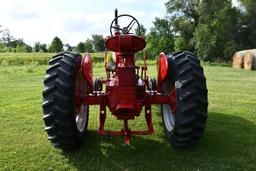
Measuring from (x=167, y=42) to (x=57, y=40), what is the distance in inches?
1177

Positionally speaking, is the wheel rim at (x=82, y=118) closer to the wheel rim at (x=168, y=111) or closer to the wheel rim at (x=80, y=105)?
the wheel rim at (x=80, y=105)

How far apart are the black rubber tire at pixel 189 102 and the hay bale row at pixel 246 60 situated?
18376mm

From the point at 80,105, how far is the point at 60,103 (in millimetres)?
582

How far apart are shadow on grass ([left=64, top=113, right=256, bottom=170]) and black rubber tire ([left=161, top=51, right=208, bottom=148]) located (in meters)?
0.29

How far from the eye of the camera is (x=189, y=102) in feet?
16.2

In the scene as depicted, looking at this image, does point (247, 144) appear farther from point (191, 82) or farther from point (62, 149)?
point (62, 149)

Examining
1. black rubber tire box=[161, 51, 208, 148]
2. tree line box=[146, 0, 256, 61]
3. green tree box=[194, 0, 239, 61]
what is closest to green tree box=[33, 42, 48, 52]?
tree line box=[146, 0, 256, 61]

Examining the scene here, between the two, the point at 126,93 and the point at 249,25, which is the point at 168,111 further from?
the point at 249,25

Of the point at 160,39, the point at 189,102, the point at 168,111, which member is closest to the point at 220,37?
the point at 160,39

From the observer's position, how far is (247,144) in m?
5.77

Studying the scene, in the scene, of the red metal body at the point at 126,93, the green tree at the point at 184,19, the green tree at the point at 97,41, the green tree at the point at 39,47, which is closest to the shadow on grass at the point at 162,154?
the red metal body at the point at 126,93

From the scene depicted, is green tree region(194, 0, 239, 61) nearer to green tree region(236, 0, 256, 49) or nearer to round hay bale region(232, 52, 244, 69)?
green tree region(236, 0, 256, 49)

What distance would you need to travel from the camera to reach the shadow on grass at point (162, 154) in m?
4.91

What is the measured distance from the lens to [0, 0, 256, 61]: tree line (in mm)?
36531
